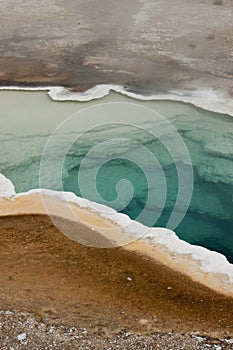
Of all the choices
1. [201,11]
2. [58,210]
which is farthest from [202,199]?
[201,11]

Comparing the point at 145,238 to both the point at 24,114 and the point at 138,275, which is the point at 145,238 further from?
the point at 24,114

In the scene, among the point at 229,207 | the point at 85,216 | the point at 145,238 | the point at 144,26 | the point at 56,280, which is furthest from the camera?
the point at 144,26

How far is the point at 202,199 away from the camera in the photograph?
9758 mm

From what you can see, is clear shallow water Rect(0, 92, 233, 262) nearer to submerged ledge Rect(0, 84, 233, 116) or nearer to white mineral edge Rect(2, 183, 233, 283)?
submerged ledge Rect(0, 84, 233, 116)

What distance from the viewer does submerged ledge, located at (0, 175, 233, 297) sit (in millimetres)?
7469

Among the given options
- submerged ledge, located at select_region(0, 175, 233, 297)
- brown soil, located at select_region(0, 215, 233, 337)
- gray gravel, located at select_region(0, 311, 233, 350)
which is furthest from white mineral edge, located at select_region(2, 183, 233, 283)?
gray gravel, located at select_region(0, 311, 233, 350)

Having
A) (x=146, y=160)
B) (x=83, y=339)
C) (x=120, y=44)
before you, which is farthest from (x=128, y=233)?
(x=120, y=44)

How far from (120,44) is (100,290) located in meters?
10.6

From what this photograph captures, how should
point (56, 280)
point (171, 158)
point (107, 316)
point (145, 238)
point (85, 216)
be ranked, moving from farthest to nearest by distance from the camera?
1. point (171, 158)
2. point (85, 216)
3. point (145, 238)
4. point (56, 280)
5. point (107, 316)

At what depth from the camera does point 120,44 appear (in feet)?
53.0

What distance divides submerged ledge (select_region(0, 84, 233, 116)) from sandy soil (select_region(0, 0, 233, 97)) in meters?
0.32

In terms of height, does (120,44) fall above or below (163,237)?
above

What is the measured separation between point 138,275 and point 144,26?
12.2m

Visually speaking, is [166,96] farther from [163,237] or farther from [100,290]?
[100,290]
